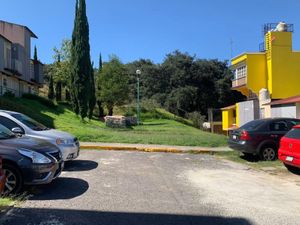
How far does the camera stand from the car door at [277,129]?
1499 centimetres

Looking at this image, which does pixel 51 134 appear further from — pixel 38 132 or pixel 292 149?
pixel 292 149

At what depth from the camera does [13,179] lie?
8.19 m

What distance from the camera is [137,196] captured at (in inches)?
331

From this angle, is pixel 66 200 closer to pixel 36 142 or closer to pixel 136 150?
pixel 36 142

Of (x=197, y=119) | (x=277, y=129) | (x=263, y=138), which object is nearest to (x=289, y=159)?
(x=263, y=138)

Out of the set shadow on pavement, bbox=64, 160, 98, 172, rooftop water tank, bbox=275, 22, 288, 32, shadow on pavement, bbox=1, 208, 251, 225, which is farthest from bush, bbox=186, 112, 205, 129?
shadow on pavement, bbox=1, 208, 251, 225

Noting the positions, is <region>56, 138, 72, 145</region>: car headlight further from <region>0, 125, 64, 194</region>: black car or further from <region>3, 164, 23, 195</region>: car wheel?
<region>3, 164, 23, 195</region>: car wheel

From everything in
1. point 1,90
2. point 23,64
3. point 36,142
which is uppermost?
point 23,64

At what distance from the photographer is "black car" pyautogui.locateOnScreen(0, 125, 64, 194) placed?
8.17 m

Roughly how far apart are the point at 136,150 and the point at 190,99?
50.3 meters

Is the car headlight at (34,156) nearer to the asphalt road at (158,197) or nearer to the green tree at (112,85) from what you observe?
the asphalt road at (158,197)

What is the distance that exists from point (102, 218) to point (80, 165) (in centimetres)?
604

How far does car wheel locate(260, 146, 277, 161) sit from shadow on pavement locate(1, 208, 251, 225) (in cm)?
854

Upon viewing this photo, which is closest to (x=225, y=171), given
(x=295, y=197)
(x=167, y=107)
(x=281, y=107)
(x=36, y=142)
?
(x=295, y=197)
